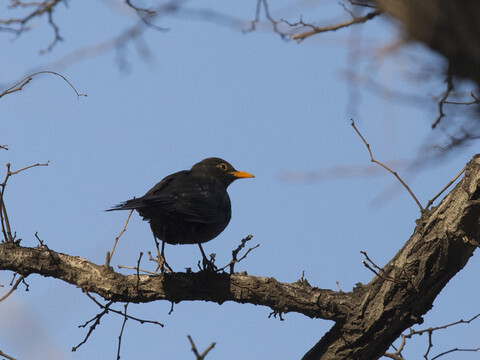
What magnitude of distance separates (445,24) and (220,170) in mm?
5280

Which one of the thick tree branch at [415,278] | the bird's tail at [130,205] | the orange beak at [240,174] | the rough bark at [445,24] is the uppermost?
the orange beak at [240,174]

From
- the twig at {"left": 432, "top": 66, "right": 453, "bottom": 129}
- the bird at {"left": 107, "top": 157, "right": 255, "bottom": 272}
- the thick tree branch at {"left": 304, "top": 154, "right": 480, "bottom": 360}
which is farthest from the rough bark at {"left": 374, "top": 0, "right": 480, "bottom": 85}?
the bird at {"left": 107, "top": 157, "right": 255, "bottom": 272}

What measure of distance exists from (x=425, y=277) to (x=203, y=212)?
1942mm

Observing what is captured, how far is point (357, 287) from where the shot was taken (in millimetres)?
4328

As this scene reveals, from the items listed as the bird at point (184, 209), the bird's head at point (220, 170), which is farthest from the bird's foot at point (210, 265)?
the bird's head at point (220, 170)

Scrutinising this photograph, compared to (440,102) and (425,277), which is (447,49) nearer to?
(440,102)

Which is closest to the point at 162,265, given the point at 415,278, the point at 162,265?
the point at 162,265

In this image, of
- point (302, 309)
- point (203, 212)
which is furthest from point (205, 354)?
point (203, 212)

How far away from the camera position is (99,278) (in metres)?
Answer: 4.50

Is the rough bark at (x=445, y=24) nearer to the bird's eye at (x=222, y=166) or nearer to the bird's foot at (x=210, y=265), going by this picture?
the bird's foot at (x=210, y=265)

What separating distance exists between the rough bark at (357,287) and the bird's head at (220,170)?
7.04ft

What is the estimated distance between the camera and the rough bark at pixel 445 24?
139 cm

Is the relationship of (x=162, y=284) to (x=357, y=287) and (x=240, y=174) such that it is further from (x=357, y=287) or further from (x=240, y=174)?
(x=240, y=174)

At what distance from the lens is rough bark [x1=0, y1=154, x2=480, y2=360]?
387cm
